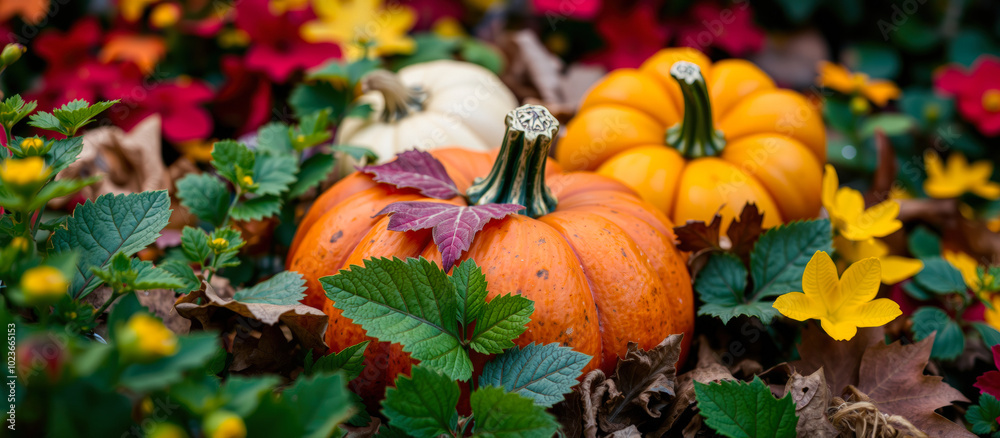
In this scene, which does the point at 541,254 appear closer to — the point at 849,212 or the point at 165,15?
the point at 849,212

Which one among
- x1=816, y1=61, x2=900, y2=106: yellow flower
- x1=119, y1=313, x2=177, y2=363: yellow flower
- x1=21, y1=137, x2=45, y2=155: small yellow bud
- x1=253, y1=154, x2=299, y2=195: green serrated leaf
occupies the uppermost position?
x1=21, y1=137, x2=45, y2=155: small yellow bud

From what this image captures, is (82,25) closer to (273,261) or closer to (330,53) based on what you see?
(330,53)

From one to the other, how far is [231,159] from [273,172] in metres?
0.09

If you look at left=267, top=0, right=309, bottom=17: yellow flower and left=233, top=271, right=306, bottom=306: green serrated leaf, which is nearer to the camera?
left=233, top=271, right=306, bottom=306: green serrated leaf

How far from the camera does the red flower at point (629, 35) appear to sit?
230 cm

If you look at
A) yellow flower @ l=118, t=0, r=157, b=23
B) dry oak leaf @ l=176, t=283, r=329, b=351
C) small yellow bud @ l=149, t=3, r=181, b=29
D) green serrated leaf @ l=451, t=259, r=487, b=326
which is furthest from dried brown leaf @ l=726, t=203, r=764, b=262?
yellow flower @ l=118, t=0, r=157, b=23

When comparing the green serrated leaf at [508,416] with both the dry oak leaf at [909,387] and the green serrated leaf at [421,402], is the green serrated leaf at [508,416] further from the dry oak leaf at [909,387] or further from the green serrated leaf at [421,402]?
the dry oak leaf at [909,387]

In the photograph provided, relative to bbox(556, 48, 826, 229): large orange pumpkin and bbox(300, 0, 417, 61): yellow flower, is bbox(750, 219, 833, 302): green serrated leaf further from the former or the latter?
bbox(300, 0, 417, 61): yellow flower

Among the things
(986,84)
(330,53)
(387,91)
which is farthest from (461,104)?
(986,84)

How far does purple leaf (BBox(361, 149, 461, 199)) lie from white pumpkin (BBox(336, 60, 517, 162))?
17.2 inches

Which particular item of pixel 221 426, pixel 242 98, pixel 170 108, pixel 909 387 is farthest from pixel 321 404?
pixel 242 98

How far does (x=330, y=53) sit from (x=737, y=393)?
1624mm

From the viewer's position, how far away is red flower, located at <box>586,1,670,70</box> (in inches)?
90.7

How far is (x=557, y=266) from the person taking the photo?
109 cm
